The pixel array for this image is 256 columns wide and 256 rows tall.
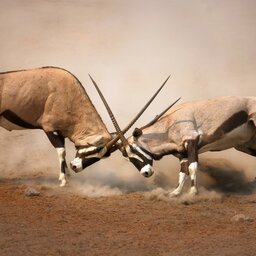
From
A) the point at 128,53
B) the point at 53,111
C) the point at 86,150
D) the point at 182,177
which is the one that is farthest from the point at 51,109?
the point at 128,53

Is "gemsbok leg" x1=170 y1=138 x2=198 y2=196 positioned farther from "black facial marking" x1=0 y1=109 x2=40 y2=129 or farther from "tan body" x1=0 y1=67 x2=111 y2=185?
"black facial marking" x1=0 y1=109 x2=40 y2=129

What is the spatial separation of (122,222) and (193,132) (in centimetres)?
305

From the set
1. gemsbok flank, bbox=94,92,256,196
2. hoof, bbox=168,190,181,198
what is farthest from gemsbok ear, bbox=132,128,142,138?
hoof, bbox=168,190,181,198

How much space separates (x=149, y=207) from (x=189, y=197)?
922 millimetres

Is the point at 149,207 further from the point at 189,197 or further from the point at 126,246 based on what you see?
the point at 126,246

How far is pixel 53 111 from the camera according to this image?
1469 cm

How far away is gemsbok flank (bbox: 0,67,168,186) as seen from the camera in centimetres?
1468

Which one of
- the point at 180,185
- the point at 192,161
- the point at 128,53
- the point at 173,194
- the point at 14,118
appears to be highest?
the point at 14,118

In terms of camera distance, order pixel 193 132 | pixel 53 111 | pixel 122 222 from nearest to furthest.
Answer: pixel 122 222 < pixel 193 132 < pixel 53 111

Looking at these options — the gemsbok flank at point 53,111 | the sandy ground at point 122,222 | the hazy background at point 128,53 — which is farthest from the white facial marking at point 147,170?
the gemsbok flank at point 53,111

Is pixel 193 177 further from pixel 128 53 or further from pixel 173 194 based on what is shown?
pixel 128 53

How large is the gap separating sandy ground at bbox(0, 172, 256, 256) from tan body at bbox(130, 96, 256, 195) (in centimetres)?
81

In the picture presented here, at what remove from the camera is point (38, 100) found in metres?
14.7

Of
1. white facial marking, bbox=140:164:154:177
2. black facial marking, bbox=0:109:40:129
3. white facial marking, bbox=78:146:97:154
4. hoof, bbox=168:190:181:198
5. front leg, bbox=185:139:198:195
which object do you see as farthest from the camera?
black facial marking, bbox=0:109:40:129
